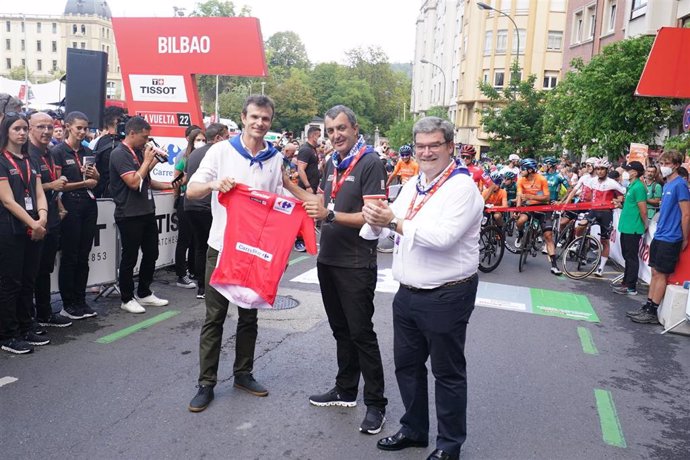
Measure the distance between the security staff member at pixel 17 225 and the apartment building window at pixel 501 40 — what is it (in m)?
53.3

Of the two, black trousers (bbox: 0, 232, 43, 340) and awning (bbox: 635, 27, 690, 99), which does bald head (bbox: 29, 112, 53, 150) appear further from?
awning (bbox: 635, 27, 690, 99)

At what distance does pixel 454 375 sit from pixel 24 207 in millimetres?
4048

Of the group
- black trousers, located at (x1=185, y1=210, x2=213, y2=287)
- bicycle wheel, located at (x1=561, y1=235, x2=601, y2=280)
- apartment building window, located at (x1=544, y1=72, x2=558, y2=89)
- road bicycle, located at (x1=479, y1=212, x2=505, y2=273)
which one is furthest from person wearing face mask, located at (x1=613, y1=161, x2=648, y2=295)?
apartment building window, located at (x1=544, y1=72, x2=558, y2=89)

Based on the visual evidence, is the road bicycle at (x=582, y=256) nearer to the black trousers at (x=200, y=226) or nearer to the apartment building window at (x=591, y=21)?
the black trousers at (x=200, y=226)

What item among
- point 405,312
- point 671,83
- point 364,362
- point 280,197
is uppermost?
point 671,83

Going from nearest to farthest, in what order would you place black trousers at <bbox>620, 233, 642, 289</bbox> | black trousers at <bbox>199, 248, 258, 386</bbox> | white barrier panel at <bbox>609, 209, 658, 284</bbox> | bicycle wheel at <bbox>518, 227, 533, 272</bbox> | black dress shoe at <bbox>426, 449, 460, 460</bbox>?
black dress shoe at <bbox>426, 449, 460, 460</bbox>, black trousers at <bbox>199, 248, 258, 386</bbox>, black trousers at <bbox>620, 233, 642, 289</bbox>, white barrier panel at <bbox>609, 209, 658, 284</bbox>, bicycle wheel at <bbox>518, 227, 533, 272</bbox>

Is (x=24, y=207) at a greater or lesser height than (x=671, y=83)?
lesser

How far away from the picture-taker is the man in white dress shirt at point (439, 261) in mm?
3396

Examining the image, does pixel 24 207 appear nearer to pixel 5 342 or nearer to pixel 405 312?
pixel 5 342

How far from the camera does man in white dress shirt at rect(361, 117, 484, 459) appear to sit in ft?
11.1

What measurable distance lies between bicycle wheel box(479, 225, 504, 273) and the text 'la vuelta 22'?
555cm

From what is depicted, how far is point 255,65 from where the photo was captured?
9906 millimetres

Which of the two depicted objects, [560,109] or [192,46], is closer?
[192,46]

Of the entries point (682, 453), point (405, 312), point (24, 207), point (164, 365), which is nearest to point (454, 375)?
point (405, 312)
